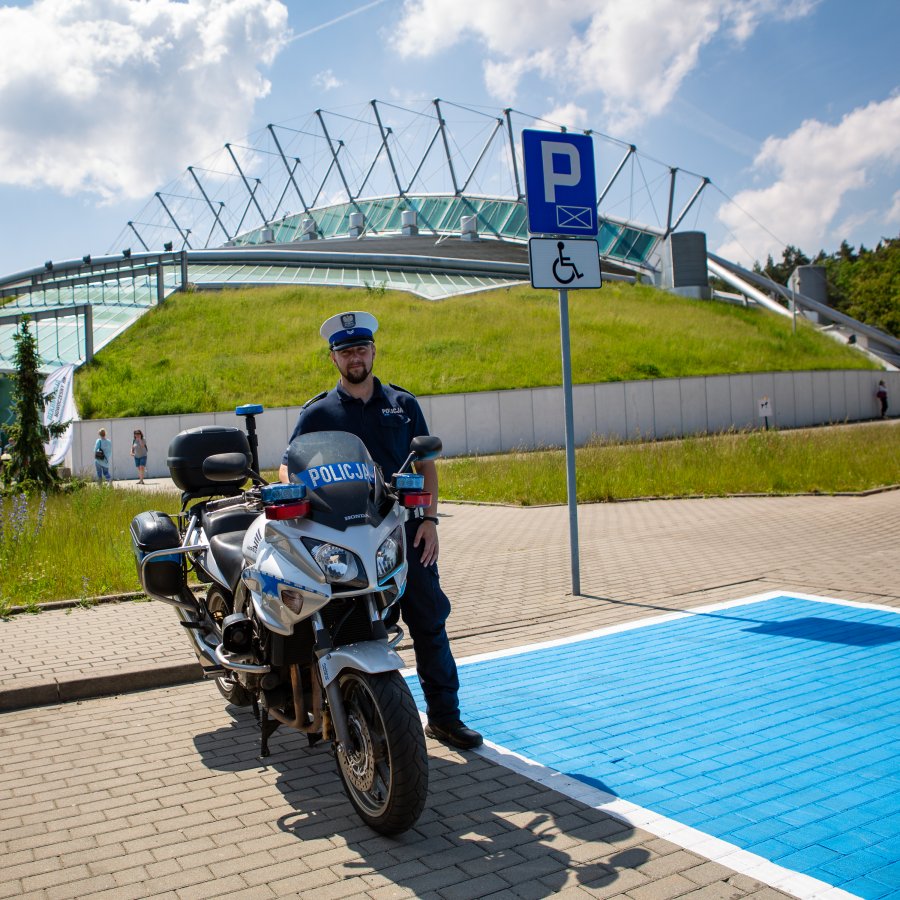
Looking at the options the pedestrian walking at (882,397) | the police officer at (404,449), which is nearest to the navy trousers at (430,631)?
the police officer at (404,449)

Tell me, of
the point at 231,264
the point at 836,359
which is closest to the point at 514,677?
the point at 836,359

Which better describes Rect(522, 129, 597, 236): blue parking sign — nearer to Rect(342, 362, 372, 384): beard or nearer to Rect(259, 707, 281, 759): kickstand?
Rect(342, 362, 372, 384): beard

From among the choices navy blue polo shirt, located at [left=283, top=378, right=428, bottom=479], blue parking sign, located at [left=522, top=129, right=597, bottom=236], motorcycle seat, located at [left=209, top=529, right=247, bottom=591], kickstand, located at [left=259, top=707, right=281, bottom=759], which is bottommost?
kickstand, located at [left=259, top=707, right=281, bottom=759]

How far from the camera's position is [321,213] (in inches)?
3602

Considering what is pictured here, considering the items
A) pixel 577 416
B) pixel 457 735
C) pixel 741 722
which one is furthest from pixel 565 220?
pixel 577 416

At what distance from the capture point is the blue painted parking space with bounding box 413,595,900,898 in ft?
12.4

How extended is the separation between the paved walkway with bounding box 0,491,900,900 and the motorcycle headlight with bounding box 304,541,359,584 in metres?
1.07

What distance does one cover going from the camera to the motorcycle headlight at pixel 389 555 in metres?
3.80

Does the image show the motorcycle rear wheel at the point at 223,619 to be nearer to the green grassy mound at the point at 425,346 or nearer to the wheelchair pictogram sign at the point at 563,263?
the wheelchair pictogram sign at the point at 563,263

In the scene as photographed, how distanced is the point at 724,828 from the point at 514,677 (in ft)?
8.02

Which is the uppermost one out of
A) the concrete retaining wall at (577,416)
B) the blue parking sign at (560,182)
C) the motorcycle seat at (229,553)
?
the blue parking sign at (560,182)

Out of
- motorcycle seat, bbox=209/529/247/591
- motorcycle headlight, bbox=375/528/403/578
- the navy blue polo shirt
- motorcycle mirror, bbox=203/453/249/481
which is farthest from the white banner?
motorcycle headlight, bbox=375/528/403/578

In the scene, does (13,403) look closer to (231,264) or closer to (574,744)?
(574,744)

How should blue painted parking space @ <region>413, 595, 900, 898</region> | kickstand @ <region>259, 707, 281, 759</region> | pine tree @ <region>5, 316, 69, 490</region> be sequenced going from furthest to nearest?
pine tree @ <region>5, 316, 69, 490</region>, kickstand @ <region>259, 707, 281, 759</region>, blue painted parking space @ <region>413, 595, 900, 898</region>
